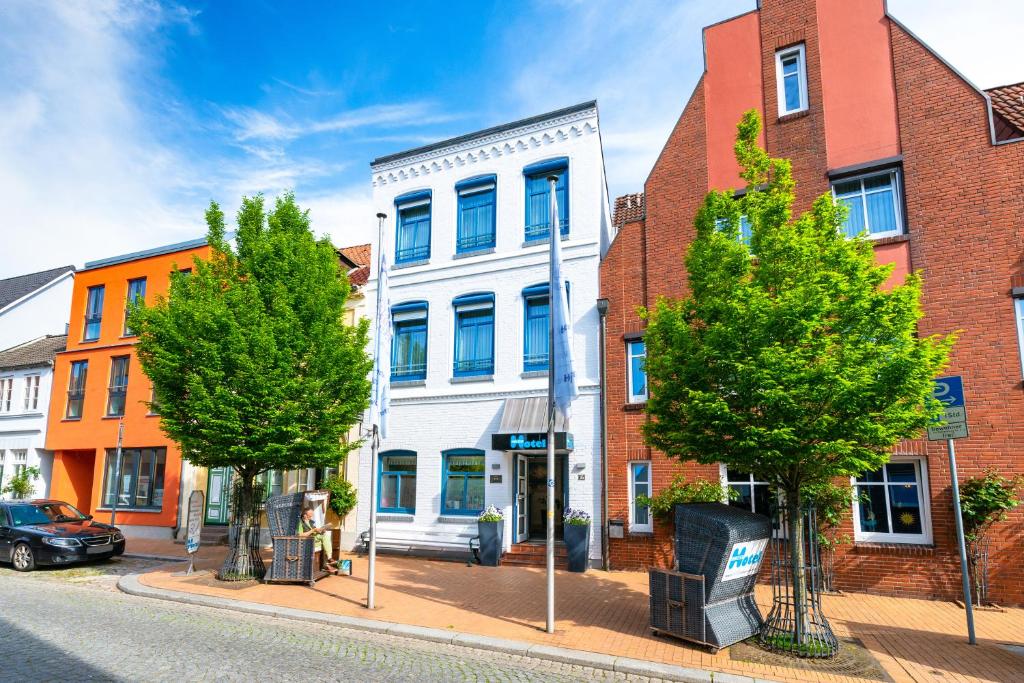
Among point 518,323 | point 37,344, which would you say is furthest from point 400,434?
point 37,344

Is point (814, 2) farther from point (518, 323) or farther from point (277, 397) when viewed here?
point (277, 397)

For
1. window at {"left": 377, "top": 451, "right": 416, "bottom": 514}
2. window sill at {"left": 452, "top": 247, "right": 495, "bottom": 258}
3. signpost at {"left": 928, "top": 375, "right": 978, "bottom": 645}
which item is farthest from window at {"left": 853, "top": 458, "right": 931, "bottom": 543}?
window at {"left": 377, "top": 451, "right": 416, "bottom": 514}

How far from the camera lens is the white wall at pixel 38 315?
27.9m

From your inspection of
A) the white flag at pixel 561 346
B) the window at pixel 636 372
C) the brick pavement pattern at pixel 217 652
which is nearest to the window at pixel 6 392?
the brick pavement pattern at pixel 217 652

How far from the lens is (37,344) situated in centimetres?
2770

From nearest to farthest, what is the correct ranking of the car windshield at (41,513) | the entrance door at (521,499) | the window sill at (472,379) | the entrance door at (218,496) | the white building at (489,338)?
1. the car windshield at (41,513)
2. the white building at (489,338)
3. the entrance door at (521,499)
4. the window sill at (472,379)
5. the entrance door at (218,496)

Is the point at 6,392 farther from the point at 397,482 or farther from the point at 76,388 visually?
the point at 397,482

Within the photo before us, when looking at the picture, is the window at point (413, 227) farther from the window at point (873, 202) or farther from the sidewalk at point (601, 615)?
the window at point (873, 202)

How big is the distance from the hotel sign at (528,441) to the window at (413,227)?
649 cm

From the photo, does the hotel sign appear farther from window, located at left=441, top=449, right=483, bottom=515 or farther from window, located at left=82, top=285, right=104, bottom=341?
window, located at left=82, top=285, right=104, bottom=341

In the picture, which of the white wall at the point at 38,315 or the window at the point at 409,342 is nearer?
the window at the point at 409,342

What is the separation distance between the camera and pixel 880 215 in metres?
12.6

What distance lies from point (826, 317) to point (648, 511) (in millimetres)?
7328

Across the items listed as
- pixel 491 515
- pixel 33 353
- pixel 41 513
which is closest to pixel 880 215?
pixel 491 515
